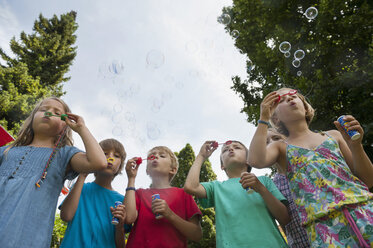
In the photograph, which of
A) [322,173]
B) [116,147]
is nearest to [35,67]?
[116,147]

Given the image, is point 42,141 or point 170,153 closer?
Result: point 42,141

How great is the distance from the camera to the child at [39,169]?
1.52 m

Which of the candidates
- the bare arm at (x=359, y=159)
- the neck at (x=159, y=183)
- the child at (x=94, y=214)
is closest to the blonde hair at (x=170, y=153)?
the neck at (x=159, y=183)

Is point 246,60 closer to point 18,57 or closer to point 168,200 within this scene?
point 168,200

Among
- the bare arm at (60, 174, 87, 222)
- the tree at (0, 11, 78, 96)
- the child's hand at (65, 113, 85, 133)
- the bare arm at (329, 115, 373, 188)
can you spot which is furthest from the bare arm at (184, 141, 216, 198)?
the tree at (0, 11, 78, 96)

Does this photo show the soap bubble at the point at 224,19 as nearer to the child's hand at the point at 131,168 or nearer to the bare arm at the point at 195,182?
the bare arm at the point at 195,182

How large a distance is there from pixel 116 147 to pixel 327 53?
18.7ft

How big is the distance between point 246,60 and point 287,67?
2.32m

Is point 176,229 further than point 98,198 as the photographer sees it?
No

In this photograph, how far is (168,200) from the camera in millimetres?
2455

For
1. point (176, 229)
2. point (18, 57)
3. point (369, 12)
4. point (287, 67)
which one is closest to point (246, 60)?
point (287, 67)

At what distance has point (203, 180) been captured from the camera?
1296 centimetres

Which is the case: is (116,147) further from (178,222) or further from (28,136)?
(178,222)

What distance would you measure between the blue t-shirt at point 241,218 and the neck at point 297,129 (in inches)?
22.7
